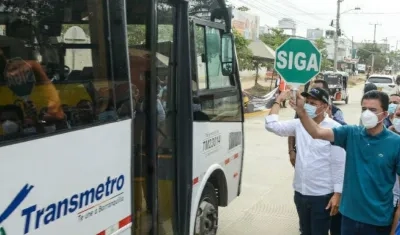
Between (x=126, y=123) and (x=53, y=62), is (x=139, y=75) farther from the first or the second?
(x=53, y=62)

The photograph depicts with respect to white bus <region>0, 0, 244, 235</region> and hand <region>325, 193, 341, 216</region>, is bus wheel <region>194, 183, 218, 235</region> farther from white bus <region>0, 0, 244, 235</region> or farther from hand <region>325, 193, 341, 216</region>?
hand <region>325, 193, 341, 216</region>

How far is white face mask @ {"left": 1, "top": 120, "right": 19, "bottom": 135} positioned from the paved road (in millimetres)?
4025

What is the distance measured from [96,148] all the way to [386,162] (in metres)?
1.91

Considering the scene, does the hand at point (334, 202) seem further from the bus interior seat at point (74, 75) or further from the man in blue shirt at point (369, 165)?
the bus interior seat at point (74, 75)

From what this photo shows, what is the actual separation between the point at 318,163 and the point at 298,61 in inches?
36.6

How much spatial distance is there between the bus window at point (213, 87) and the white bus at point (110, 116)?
0.02 m

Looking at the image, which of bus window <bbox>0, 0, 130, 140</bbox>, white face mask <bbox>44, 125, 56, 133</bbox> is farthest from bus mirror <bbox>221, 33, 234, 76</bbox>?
white face mask <bbox>44, 125, 56, 133</bbox>

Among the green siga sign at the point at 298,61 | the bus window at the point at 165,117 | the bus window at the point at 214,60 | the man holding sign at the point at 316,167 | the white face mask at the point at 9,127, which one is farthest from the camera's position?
the bus window at the point at 214,60

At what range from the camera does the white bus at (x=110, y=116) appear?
8.30 ft

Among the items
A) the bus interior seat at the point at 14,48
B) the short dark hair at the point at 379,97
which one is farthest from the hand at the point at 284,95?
the bus interior seat at the point at 14,48

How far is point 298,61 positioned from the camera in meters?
3.88

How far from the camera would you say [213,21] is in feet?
16.4

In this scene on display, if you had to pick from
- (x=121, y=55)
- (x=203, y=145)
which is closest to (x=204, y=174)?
(x=203, y=145)

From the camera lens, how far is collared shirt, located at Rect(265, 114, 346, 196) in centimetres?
416
